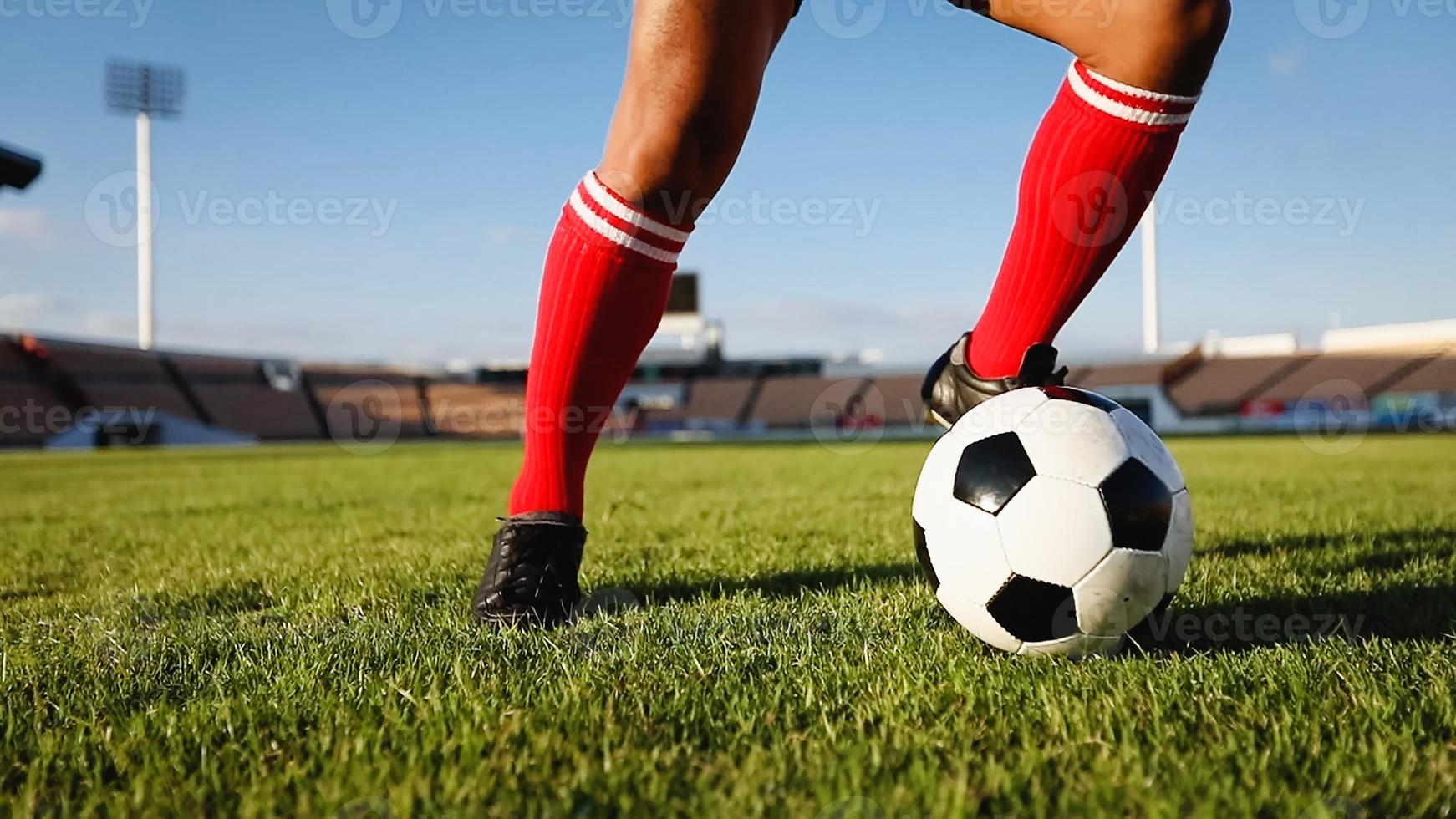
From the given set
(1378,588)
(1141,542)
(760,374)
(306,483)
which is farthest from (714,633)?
(760,374)

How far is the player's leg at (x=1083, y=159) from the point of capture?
1.60 metres

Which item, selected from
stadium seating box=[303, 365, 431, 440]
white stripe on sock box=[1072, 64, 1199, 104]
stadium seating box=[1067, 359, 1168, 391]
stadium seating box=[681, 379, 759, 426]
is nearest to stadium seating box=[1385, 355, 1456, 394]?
stadium seating box=[1067, 359, 1168, 391]

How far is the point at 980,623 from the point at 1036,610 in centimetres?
10

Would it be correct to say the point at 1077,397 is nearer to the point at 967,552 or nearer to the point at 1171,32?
the point at 967,552

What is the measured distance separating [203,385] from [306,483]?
33632mm

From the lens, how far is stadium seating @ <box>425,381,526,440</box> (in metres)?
40.2

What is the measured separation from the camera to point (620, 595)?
2.07 meters

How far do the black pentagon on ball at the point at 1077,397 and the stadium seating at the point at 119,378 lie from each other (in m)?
36.2

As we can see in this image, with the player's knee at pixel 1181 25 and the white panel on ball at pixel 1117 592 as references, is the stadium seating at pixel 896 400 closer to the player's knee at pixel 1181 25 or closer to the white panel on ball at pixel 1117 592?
the player's knee at pixel 1181 25

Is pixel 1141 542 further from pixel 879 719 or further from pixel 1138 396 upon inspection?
pixel 1138 396

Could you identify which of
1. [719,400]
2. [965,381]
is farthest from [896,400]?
[965,381]

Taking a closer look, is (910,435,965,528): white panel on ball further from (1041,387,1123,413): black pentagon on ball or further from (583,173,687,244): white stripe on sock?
(583,173,687,244): white stripe on sock

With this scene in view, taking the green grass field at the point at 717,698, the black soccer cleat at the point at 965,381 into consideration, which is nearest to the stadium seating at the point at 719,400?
the green grass field at the point at 717,698

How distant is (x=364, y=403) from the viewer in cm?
4094
